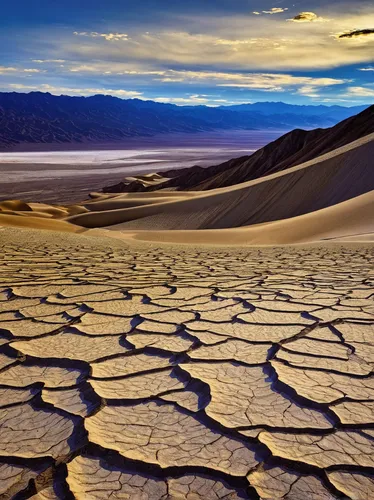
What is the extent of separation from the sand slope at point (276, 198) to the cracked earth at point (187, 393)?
1242cm

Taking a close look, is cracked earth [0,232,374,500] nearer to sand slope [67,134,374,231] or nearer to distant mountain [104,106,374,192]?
sand slope [67,134,374,231]

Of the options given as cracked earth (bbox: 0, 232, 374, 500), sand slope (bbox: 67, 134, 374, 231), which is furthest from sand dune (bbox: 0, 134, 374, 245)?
cracked earth (bbox: 0, 232, 374, 500)

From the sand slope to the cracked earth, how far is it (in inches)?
489

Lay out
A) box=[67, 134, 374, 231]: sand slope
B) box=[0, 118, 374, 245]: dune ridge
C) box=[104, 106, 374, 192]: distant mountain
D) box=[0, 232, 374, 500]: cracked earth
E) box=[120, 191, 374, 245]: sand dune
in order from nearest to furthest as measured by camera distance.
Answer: box=[0, 232, 374, 500]: cracked earth, box=[120, 191, 374, 245]: sand dune, box=[0, 118, 374, 245]: dune ridge, box=[67, 134, 374, 231]: sand slope, box=[104, 106, 374, 192]: distant mountain

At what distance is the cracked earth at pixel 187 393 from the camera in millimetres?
1216

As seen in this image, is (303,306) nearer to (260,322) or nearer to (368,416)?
(260,322)

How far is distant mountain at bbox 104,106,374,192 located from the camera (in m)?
26.2

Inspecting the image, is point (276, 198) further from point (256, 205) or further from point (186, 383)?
point (186, 383)

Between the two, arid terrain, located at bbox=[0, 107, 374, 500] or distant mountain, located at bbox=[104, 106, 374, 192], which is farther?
distant mountain, located at bbox=[104, 106, 374, 192]

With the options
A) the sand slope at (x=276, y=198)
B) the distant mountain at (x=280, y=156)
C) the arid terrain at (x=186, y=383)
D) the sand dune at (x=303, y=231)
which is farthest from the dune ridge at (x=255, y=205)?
the distant mountain at (x=280, y=156)

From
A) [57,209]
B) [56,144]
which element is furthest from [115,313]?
[56,144]

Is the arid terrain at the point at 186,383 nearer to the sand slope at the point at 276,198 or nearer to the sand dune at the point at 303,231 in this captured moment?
the sand dune at the point at 303,231

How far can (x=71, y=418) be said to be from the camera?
151cm

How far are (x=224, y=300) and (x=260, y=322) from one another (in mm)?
493
